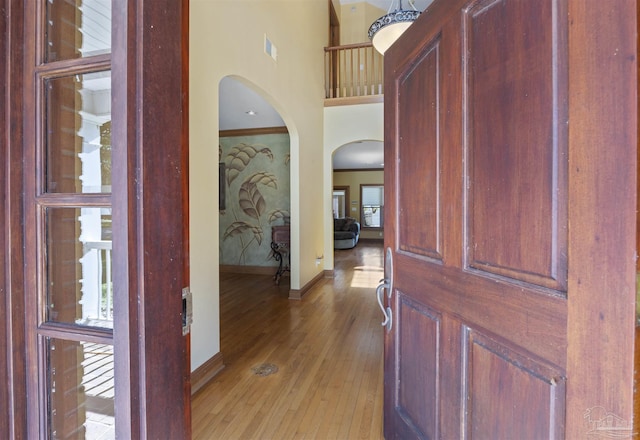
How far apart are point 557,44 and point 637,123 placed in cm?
27

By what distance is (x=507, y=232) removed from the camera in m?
0.80

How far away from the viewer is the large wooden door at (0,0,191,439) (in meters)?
0.64

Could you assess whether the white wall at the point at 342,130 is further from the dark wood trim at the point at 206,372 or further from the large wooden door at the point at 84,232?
the large wooden door at the point at 84,232

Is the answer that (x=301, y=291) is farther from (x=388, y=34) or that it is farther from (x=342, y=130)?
(x=388, y=34)

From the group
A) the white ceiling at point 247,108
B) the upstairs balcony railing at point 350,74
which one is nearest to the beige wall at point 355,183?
the white ceiling at point 247,108

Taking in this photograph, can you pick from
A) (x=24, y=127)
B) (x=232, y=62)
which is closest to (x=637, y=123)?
(x=24, y=127)

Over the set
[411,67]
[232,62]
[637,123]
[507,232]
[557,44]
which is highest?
[232,62]

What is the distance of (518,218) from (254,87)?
2750 millimetres

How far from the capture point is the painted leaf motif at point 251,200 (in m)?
5.68

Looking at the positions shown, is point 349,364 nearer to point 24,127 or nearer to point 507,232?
point 507,232

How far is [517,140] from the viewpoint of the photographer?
0.77 m

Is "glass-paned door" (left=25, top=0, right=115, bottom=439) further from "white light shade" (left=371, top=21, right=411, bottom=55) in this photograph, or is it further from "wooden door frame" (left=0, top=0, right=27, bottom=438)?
"white light shade" (left=371, top=21, right=411, bottom=55)

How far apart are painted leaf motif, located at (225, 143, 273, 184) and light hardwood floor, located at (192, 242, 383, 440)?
7.86ft

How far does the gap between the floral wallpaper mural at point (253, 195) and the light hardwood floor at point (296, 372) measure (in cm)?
151
